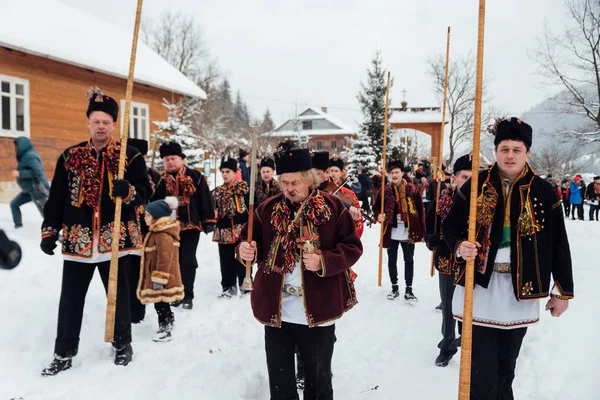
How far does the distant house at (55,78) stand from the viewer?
42.3 ft

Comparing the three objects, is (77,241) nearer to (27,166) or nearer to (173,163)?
(173,163)

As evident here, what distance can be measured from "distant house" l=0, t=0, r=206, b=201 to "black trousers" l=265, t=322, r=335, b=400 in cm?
1236

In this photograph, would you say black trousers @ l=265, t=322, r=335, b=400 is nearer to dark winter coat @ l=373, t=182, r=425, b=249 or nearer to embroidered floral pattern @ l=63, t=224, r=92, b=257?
embroidered floral pattern @ l=63, t=224, r=92, b=257

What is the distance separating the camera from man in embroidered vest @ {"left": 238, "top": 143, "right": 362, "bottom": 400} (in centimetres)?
279

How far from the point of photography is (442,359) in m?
4.43

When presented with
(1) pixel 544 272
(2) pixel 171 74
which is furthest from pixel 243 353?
(2) pixel 171 74

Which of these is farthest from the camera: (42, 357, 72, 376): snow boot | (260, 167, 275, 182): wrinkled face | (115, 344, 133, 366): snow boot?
(260, 167, 275, 182): wrinkled face

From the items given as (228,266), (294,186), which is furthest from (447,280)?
(228,266)

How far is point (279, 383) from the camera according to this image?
9.32ft

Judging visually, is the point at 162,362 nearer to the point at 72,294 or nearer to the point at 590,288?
the point at 72,294

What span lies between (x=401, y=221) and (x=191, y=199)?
3.10m

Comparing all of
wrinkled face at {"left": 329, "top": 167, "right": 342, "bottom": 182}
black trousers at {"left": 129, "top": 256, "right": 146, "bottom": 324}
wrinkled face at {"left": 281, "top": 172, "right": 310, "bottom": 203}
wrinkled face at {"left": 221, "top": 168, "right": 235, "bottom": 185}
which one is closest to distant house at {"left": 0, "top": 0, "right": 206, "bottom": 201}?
wrinkled face at {"left": 221, "top": 168, "right": 235, "bottom": 185}

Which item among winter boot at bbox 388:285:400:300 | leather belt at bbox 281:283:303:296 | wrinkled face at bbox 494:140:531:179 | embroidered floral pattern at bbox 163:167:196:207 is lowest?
winter boot at bbox 388:285:400:300

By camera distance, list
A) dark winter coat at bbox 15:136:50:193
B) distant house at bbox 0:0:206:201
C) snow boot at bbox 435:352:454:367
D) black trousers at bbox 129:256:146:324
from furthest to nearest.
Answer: distant house at bbox 0:0:206:201 → dark winter coat at bbox 15:136:50:193 → black trousers at bbox 129:256:146:324 → snow boot at bbox 435:352:454:367
